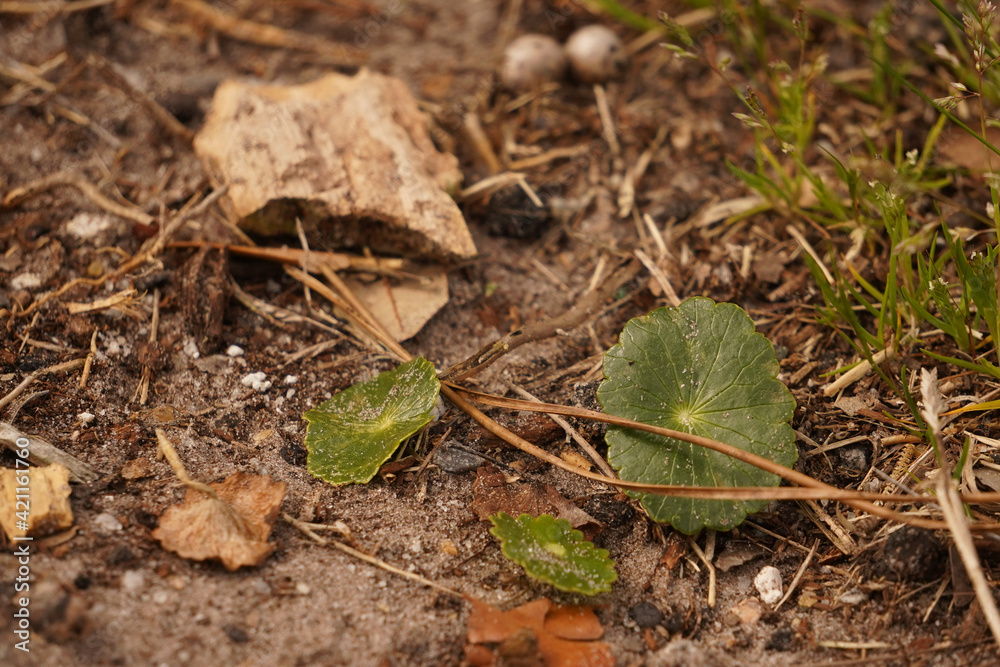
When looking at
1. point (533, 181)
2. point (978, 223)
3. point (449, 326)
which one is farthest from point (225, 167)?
point (978, 223)

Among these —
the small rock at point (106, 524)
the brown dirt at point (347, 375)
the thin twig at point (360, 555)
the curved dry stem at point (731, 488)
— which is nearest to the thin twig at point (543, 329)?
the brown dirt at point (347, 375)

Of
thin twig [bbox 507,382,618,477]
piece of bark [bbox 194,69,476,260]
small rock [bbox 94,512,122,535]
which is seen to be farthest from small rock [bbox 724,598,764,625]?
small rock [bbox 94,512,122,535]

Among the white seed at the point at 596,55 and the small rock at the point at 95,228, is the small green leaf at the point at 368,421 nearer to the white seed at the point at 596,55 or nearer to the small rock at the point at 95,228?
the small rock at the point at 95,228

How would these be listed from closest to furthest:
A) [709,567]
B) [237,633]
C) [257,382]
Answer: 1. [237,633]
2. [709,567]
3. [257,382]

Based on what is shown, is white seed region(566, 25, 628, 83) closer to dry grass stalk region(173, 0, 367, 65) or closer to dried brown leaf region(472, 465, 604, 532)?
dry grass stalk region(173, 0, 367, 65)

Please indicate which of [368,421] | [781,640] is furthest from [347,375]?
[781,640]

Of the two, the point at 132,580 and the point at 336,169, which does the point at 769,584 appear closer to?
the point at 132,580

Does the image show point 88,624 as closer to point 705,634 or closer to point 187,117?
point 705,634
